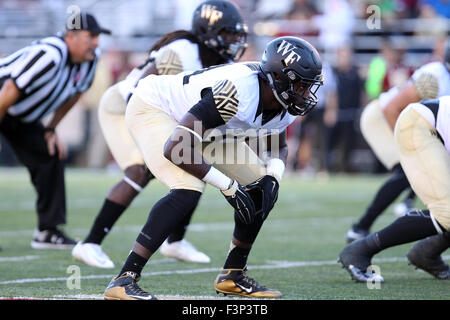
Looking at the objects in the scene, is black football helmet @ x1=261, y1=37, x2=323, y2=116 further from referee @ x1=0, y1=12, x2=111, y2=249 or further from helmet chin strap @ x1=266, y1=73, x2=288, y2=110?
referee @ x1=0, y1=12, x2=111, y2=249

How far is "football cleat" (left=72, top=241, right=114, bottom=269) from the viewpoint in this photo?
18.6 ft

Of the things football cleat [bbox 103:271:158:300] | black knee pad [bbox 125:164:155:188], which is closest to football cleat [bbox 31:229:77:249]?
black knee pad [bbox 125:164:155:188]

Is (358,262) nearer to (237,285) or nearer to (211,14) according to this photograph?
(237,285)

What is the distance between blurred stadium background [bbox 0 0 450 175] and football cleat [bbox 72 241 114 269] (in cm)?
849

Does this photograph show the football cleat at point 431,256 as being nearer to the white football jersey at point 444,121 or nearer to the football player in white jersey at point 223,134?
the white football jersey at point 444,121

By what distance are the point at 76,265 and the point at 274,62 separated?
2215mm

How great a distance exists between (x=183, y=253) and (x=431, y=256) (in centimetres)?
179

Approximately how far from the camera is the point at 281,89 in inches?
172

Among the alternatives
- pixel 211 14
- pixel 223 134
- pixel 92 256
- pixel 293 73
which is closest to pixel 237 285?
pixel 223 134

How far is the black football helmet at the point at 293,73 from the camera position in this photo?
4363 millimetres

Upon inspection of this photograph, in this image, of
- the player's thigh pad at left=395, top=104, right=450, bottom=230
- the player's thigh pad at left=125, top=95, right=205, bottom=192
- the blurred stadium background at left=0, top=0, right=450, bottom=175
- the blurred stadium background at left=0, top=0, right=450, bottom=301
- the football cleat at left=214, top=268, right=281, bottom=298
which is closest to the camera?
the player's thigh pad at left=125, top=95, right=205, bottom=192
